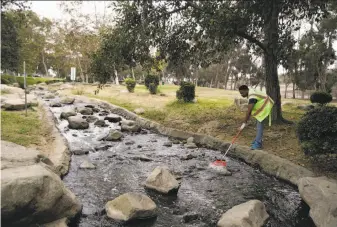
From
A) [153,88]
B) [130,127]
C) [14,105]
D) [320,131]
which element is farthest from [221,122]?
[153,88]

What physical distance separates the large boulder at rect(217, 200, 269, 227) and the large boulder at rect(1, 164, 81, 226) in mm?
2944

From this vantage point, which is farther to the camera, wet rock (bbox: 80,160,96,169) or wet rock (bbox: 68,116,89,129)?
wet rock (bbox: 68,116,89,129)

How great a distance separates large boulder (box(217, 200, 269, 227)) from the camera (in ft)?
16.8

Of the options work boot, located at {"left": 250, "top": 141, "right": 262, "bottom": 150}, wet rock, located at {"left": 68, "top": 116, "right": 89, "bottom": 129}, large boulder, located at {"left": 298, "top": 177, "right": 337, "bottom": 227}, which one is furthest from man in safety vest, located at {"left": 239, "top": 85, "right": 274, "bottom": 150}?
wet rock, located at {"left": 68, "top": 116, "right": 89, "bottom": 129}

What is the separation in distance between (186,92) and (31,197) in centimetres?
1474

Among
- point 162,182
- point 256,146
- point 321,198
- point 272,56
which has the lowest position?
point 162,182

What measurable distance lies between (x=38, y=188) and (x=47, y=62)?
76024mm

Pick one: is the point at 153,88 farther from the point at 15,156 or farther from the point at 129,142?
the point at 15,156

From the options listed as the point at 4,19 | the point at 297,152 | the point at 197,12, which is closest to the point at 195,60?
the point at 197,12

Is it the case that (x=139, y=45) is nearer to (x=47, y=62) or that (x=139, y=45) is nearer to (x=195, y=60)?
(x=195, y=60)

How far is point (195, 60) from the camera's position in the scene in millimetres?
15031

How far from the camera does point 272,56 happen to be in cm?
1216

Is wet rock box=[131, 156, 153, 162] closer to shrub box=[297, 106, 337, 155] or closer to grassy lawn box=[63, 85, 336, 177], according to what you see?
grassy lawn box=[63, 85, 336, 177]

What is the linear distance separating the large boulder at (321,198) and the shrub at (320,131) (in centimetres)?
104
